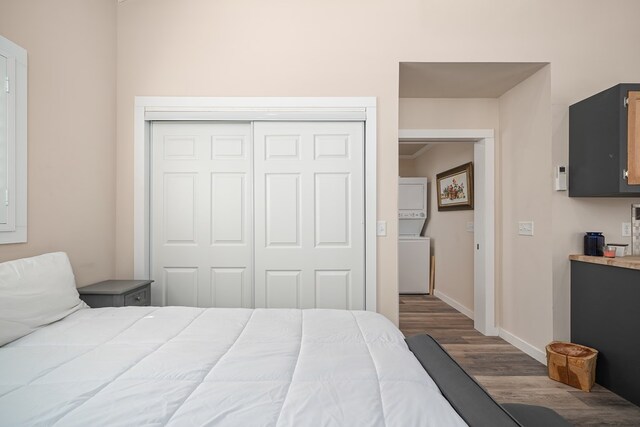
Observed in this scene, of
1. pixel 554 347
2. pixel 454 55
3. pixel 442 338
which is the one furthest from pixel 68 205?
pixel 554 347

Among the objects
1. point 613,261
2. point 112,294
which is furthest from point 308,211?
point 613,261

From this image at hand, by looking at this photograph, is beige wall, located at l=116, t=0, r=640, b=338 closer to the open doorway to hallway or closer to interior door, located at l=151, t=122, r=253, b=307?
the open doorway to hallway

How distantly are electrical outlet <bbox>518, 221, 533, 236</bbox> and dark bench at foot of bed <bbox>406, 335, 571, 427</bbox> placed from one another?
2.15m

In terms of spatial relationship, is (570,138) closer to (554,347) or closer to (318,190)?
(554,347)

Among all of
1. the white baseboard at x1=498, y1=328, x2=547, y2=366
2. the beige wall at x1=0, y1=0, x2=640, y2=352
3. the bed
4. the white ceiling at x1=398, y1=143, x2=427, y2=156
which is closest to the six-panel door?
the beige wall at x1=0, y1=0, x2=640, y2=352

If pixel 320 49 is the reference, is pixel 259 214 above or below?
below

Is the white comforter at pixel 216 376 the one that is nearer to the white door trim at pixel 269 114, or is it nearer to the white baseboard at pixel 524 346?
the white door trim at pixel 269 114

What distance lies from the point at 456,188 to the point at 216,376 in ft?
14.8

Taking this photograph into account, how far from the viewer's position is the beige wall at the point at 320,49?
2.97 meters

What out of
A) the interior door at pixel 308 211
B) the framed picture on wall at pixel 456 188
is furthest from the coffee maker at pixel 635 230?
the interior door at pixel 308 211

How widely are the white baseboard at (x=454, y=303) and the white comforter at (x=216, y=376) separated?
10.7 feet

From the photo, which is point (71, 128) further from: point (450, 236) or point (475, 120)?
point (450, 236)

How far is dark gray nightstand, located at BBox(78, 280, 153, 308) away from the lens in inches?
95.1

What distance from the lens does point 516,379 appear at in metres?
2.74
